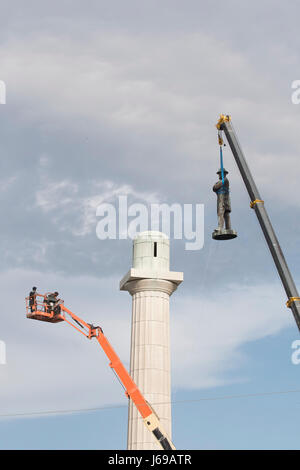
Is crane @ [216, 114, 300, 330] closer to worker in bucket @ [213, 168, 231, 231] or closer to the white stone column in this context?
worker in bucket @ [213, 168, 231, 231]

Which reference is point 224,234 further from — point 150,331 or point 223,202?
point 150,331

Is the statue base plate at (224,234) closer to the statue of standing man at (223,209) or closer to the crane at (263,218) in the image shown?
the statue of standing man at (223,209)

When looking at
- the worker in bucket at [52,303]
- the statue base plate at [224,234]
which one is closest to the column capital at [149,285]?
the worker in bucket at [52,303]

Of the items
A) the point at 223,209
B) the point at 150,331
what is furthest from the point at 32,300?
the point at 223,209

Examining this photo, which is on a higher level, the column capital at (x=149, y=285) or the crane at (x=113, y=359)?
the column capital at (x=149, y=285)

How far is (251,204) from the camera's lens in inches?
1384

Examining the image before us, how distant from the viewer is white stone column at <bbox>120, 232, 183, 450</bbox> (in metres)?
44.2

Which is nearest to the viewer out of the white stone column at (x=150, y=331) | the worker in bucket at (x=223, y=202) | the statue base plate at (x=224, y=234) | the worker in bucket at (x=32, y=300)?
the statue base plate at (x=224, y=234)

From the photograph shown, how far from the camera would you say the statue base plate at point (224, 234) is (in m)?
33.3

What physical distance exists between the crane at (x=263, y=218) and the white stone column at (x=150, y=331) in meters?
12.2

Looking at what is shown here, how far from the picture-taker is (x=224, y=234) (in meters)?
33.4

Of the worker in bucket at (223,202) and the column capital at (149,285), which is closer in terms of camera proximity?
the worker in bucket at (223,202)

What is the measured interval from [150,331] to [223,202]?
14436 mm
